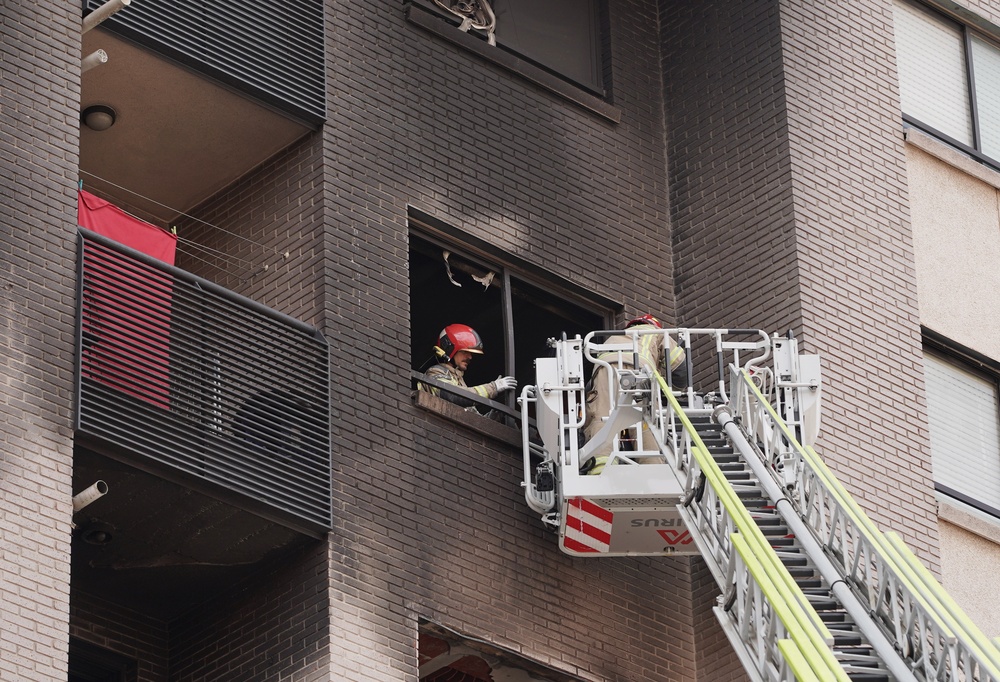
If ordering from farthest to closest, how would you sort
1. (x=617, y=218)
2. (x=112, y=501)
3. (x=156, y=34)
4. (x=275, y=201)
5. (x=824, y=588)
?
(x=617, y=218) < (x=275, y=201) < (x=156, y=34) < (x=112, y=501) < (x=824, y=588)

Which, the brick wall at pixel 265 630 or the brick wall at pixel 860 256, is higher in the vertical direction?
the brick wall at pixel 860 256

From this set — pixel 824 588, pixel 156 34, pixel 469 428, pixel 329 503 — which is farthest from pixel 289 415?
pixel 824 588

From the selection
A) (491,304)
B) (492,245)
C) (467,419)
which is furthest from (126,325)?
(491,304)

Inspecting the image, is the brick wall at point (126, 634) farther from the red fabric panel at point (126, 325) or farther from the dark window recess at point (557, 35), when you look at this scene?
the dark window recess at point (557, 35)

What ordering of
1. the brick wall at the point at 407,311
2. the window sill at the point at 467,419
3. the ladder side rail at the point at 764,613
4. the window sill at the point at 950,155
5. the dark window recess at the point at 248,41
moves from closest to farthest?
the ladder side rail at the point at 764,613
the brick wall at the point at 407,311
the dark window recess at the point at 248,41
the window sill at the point at 467,419
the window sill at the point at 950,155

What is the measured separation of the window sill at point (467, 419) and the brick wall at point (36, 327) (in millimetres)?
3566

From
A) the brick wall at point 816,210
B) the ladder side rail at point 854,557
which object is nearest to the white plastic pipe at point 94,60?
the ladder side rail at point 854,557

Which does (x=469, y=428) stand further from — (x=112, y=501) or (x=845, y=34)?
(x=845, y=34)

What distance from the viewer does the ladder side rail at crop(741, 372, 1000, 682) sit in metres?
12.5

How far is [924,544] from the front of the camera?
1870 cm

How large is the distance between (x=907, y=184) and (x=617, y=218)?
2.90m

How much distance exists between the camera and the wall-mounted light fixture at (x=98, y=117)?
17.9m

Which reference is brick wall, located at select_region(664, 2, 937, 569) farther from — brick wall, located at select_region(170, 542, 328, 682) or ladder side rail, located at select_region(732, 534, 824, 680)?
ladder side rail, located at select_region(732, 534, 824, 680)

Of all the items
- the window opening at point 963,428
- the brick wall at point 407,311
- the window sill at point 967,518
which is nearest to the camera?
the brick wall at point 407,311
